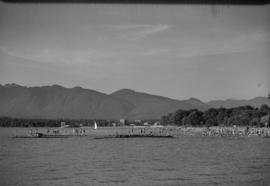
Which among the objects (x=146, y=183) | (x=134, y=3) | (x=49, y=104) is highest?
(x=49, y=104)

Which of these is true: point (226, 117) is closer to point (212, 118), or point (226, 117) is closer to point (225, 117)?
point (225, 117)

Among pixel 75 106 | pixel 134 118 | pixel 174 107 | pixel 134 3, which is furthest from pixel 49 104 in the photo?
pixel 134 3

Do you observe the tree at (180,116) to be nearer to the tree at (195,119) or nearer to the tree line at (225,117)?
the tree line at (225,117)

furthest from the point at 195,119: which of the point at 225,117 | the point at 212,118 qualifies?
the point at 225,117

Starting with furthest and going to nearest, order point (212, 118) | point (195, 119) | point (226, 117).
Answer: point (195, 119)
point (212, 118)
point (226, 117)

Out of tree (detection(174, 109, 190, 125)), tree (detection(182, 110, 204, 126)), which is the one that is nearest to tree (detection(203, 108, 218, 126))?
tree (detection(182, 110, 204, 126))

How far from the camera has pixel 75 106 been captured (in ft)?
489

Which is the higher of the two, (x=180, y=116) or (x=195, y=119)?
(x=180, y=116)

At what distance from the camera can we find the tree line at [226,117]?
4428cm

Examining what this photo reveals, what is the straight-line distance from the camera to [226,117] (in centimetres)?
5138

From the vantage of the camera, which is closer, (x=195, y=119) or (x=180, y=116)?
(x=195, y=119)

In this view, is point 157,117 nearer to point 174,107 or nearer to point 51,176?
point 174,107

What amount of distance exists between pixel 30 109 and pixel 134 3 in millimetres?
134735

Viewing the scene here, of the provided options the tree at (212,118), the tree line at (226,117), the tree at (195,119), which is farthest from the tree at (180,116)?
the tree at (212,118)
